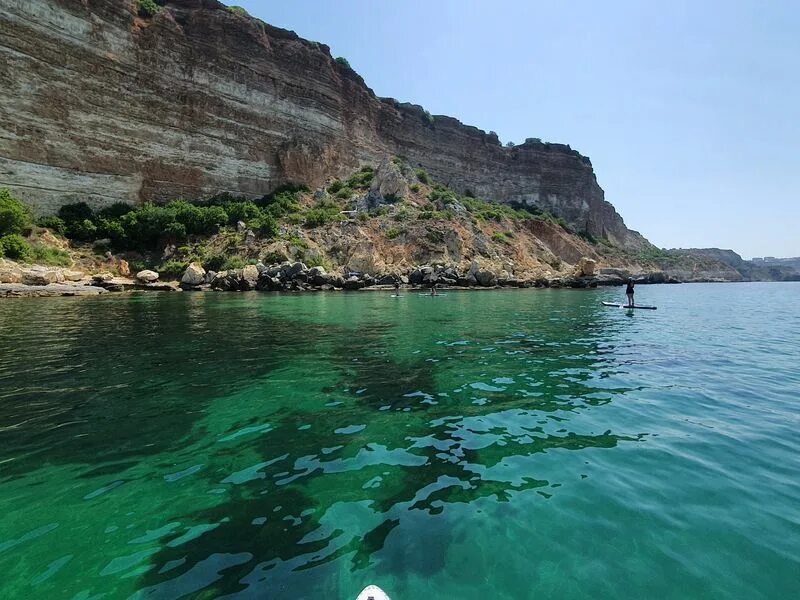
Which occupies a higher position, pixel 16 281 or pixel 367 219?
pixel 367 219

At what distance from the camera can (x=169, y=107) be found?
5381cm

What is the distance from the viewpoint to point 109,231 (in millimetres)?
45969

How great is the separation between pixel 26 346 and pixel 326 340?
30.9ft

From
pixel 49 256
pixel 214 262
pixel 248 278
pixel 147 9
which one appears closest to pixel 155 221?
pixel 214 262

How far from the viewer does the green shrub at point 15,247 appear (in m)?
35.8

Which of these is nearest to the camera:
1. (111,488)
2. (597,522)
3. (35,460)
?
(597,522)

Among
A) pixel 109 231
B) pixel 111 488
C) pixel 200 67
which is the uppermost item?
pixel 200 67

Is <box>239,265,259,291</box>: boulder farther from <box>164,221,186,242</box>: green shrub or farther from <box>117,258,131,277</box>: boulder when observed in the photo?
<box>117,258,131,277</box>: boulder

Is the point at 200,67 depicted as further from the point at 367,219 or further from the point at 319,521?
the point at 319,521

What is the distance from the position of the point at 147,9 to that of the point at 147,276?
121ft

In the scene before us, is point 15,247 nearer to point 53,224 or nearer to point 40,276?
point 40,276

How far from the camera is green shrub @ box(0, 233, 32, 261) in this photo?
3578 cm

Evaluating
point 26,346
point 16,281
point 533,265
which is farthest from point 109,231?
point 533,265

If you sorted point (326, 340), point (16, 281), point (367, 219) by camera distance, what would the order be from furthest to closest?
point (367, 219), point (16, 281), point (326, 340)
